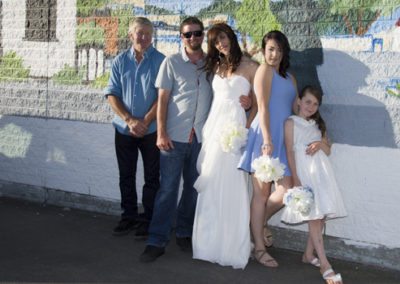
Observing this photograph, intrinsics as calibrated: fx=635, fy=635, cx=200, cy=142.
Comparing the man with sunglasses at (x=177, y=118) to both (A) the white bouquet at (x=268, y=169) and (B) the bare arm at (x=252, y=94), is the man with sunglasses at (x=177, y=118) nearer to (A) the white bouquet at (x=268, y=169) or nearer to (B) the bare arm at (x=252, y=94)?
(B) the bare arm at (x=252, y=94)

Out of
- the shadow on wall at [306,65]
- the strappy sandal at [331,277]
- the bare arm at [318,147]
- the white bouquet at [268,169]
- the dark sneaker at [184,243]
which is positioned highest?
the shadow on wall at [306,65]

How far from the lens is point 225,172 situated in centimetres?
557

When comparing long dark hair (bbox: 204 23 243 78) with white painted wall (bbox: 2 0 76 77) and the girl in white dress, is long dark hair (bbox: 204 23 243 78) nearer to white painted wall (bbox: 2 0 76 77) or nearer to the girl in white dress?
the girl in white dress

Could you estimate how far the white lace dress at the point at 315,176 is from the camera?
17.2 ft

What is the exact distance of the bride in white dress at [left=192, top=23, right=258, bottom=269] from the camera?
552cm

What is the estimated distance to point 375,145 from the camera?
561 cm

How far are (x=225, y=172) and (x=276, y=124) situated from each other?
0.61m

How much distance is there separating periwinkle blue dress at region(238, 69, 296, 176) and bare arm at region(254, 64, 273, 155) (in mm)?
94

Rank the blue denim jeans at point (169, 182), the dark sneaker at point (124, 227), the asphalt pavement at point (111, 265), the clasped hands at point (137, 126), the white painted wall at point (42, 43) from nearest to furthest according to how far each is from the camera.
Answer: the asphalt pavement at point (111, 265), the blue denim jeans at point (169, 182), the clasped hands at point (137, 126), the dark sneaker at point (124, 227), the white painted wall at point (42, 43)

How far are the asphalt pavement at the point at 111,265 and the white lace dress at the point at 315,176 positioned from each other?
0.52 meters

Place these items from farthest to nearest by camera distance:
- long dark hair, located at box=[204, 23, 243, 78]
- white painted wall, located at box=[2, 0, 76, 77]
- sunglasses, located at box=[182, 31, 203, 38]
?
white painted wall, located at box=[2, 0, 76, 77] → sunglasses, located at box=[182, 31, 203, 38] → long dark hair, located at box=[204, 23, 243, 78]

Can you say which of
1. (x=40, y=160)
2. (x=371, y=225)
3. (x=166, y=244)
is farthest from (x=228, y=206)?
(x=40, y=160)

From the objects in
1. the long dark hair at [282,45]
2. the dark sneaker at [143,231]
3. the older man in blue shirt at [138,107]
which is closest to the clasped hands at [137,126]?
the older man in blue shirt at [138,107]

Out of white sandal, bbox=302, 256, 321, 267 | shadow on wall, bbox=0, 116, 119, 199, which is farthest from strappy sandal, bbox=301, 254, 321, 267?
shadow on wall, bbox=0, 116, 119, 199
